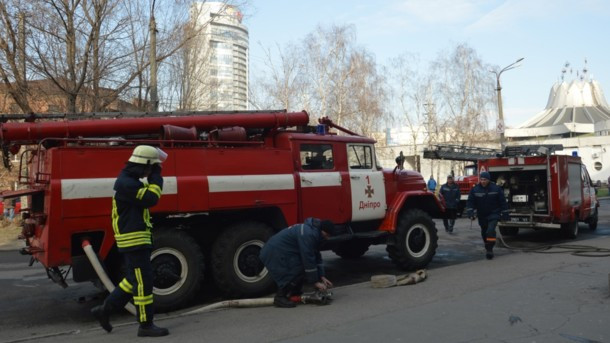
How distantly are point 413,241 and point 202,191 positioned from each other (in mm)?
4168

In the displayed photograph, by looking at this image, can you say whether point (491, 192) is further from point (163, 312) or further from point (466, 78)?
point (466, 78)

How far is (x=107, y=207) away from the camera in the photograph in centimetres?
661

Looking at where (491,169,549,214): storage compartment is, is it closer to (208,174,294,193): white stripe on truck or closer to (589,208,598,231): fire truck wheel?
(589,208,598,231): fire truck wheel

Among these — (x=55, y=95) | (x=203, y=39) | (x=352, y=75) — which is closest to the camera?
(x=55, y=95)

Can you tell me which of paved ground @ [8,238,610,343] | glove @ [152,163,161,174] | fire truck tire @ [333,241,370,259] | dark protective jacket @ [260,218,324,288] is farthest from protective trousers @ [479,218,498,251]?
glove @ [152,163,161,174]

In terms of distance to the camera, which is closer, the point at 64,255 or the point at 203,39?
the point at 64,255

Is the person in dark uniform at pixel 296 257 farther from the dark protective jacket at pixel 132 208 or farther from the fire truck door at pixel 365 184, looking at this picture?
the fire truck door at pixel 365 184

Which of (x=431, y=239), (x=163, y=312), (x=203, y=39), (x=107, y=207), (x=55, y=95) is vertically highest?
(x=203, y=39)

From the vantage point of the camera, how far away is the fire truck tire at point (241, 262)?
739cm

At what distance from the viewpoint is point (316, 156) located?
343 inches

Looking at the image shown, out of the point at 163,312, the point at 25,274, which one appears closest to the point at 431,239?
the point at 163,312

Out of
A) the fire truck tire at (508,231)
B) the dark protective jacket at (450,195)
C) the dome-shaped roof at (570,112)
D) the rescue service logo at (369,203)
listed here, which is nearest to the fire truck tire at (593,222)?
the fire truck tire at (508,231)

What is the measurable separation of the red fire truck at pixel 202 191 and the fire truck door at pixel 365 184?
0.06ft

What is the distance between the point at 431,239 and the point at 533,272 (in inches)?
69.9
